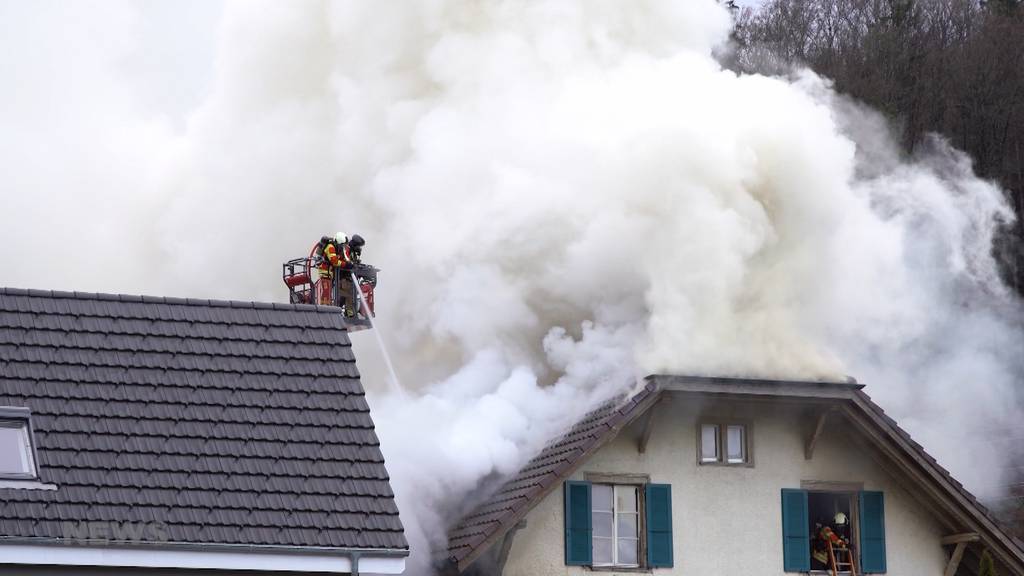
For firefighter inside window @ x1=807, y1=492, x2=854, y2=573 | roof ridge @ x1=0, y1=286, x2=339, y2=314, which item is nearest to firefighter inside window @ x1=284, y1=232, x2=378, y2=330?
firefighter inside window @ x1=807, y1=492, x2=854, y2=573

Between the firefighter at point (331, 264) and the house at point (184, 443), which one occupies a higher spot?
the firefighter at point (331, 264)

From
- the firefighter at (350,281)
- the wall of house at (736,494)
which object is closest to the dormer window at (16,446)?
the wall of house at (736,494)

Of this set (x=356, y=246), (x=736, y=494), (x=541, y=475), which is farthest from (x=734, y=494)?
(x=356, y=246)

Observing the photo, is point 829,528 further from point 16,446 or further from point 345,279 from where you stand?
point 16,446

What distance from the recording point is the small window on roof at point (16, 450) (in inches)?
692

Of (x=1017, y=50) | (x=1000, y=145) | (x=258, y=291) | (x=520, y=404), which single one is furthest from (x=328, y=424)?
(x=1017, y=50)

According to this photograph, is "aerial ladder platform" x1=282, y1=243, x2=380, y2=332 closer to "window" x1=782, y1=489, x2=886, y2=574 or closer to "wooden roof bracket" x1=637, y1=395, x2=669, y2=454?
"wooden roof bracket" x1=637, y1=395, x2=669, y2=454

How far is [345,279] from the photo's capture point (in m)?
31.7

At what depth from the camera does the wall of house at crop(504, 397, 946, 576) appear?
24.9 m

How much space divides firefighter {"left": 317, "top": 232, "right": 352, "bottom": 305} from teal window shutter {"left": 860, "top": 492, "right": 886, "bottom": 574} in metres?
9.61

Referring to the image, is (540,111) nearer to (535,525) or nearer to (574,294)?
(574,294)

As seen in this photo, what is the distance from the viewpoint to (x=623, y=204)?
3008cm

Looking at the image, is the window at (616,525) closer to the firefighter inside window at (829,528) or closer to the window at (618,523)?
the window at (618,523)

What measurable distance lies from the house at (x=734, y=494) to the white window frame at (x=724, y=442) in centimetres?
2
